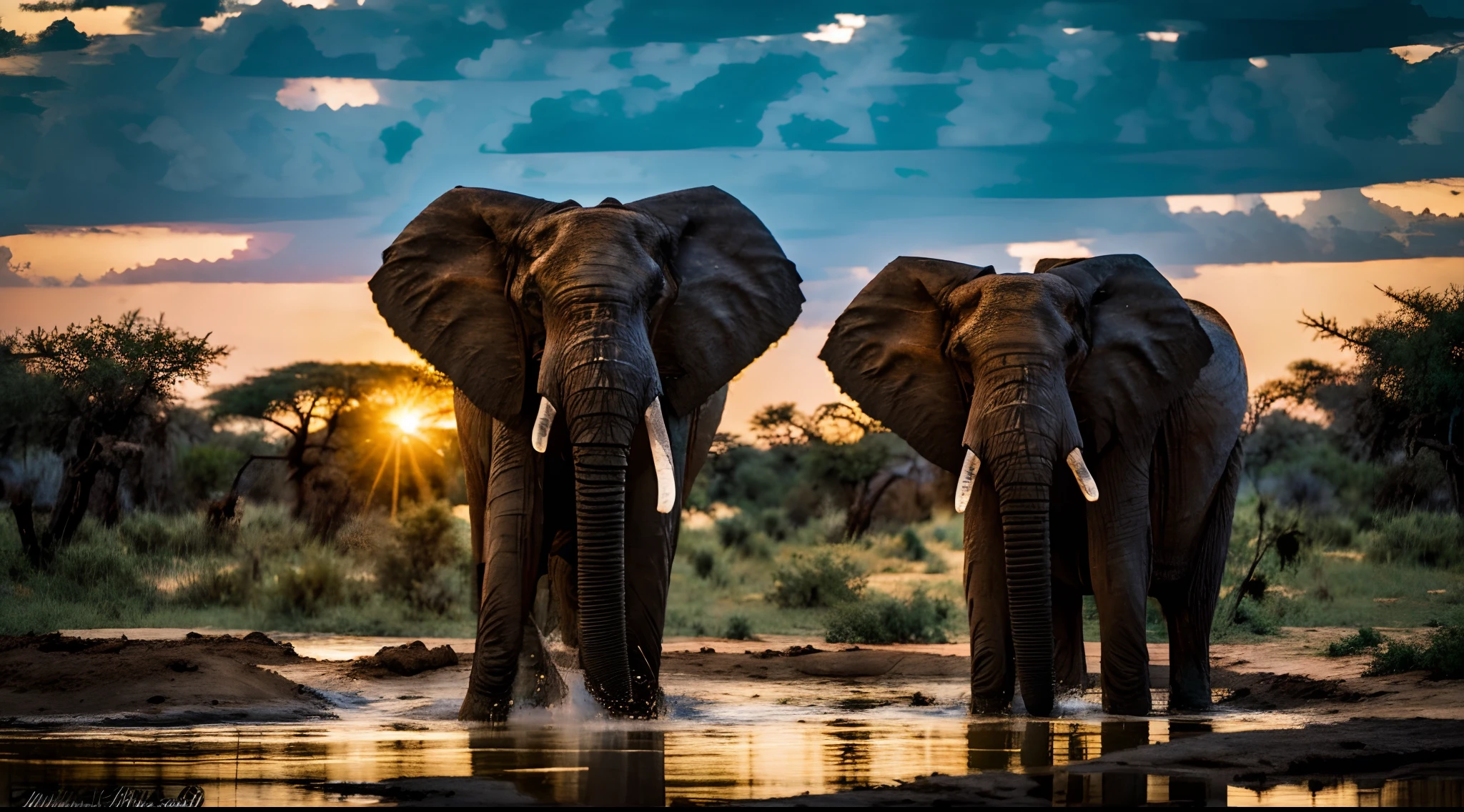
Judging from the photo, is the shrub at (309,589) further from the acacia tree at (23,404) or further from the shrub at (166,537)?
the acacia tree at (23,404)

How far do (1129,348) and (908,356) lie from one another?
4.44 ft

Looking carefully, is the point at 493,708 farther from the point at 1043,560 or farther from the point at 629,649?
the point at 1043,560

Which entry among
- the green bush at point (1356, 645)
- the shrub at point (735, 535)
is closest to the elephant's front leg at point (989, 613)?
the green bush at point (1356, 645)

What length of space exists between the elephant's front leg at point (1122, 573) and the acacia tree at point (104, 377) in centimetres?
1637

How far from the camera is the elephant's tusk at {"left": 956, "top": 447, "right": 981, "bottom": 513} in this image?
9469mm

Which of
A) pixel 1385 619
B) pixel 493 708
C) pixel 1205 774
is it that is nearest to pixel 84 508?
pixel 493 708

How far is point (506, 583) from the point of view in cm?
941

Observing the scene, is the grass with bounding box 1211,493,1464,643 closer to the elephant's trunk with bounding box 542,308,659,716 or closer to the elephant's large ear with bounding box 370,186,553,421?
the elephant's trunk with bounding box 542,308,659,716

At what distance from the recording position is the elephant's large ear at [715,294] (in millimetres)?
9992

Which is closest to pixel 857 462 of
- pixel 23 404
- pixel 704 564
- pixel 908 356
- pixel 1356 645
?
pixel 704 564

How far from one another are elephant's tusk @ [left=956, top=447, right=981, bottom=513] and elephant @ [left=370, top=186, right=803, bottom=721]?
1579mm

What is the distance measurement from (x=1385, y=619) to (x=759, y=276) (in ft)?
38.1

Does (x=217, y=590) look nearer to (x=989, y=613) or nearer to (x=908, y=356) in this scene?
(x=908, y=356)

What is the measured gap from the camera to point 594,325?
8.90 meters
